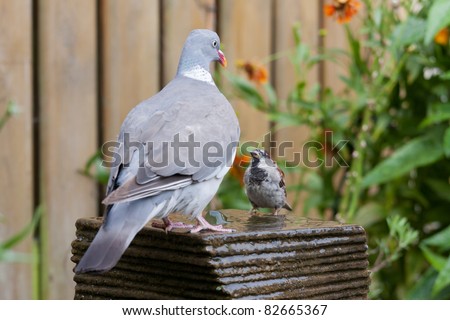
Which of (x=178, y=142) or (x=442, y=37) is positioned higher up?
(x=442, y=37)

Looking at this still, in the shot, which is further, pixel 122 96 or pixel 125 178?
pixel 122 96

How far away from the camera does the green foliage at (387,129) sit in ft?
9.80

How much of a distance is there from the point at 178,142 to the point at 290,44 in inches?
74.6

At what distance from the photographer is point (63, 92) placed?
2748mm

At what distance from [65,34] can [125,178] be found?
50.2 inches

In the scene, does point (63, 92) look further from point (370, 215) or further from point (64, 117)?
point (370, 215)

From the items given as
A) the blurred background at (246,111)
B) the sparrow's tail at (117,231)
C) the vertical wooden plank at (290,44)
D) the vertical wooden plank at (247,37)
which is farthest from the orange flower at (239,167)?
the sparrow's tail at (117,231)

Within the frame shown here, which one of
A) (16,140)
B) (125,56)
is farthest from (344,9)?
(16,140)

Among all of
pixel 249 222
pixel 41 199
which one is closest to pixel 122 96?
pixel 41 199

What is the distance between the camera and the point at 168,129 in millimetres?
1706

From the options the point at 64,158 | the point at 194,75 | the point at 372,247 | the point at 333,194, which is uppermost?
the point at 194,75

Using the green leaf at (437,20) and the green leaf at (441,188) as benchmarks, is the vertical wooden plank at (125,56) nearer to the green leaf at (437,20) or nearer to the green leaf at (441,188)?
the green leaf at (437,20)

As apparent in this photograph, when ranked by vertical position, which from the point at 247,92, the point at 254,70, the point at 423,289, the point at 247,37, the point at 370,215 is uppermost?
the point at 247,37

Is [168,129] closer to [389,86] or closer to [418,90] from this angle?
[389,86]
